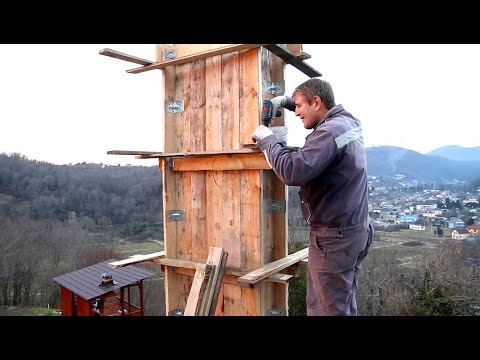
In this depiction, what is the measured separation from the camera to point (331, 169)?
270cm

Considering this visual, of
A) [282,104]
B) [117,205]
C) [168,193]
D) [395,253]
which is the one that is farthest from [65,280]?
[395,253]

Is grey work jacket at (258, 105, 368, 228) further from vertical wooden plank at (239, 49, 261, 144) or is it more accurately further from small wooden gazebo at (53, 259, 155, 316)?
small wooden gazebo at (53, 259, 155, 316)

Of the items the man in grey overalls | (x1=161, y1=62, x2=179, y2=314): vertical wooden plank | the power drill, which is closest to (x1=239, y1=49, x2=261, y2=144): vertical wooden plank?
the power drill

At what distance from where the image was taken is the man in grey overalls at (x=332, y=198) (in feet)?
8.49

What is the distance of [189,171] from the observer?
4.26m

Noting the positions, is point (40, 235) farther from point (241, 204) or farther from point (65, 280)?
point (241, 204)

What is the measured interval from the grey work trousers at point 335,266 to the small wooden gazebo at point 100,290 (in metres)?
8.69

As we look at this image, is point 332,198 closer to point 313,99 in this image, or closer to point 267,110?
point 313,99

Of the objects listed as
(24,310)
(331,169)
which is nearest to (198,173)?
(331,169)

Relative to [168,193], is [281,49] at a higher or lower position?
higher

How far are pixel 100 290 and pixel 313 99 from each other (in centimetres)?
984

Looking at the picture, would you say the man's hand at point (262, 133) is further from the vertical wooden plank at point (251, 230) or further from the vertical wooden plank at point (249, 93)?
the vertical wooden plank at point (251, 230)
